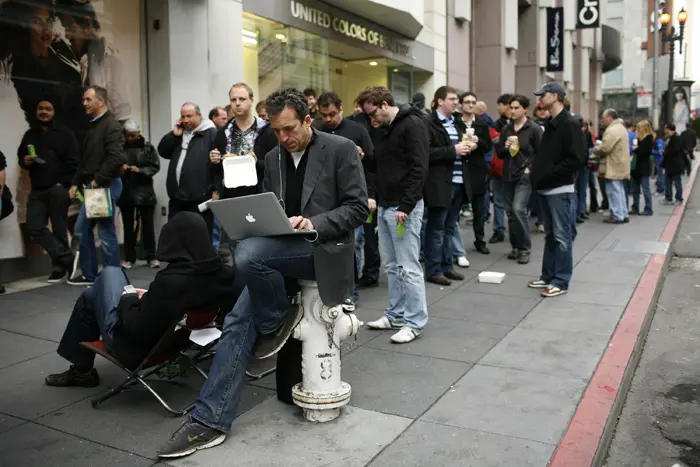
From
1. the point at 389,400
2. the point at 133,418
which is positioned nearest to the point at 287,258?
the point at 389,400

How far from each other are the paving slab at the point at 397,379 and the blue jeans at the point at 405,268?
0.56 meters

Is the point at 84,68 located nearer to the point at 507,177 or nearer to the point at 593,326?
the point at 507,177

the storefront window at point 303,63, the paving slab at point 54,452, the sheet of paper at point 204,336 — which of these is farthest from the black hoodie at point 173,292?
the storefront window at point 303,63

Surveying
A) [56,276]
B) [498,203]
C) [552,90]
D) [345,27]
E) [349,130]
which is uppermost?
[345,27]

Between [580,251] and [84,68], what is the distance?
24.9 ft

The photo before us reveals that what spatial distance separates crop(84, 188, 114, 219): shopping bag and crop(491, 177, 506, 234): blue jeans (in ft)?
19.3

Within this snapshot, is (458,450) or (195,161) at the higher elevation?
(195,161)

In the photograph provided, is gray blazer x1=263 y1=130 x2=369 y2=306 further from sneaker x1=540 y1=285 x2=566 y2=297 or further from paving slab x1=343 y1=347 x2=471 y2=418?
sneaker x1=540 y1=285 x2=566 y2=297

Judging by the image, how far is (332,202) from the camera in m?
4.26

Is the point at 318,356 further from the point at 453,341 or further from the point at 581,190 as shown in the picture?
the point at 581,190

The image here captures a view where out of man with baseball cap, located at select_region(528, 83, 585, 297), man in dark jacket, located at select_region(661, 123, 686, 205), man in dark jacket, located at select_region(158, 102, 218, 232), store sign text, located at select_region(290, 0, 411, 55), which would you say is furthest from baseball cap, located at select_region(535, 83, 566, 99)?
man in dark jacket, located at select_region(661, 123, 686, 205)

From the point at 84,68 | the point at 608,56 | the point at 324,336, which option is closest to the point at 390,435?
the point at 324,336

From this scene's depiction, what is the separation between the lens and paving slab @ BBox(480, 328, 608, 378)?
5.33m

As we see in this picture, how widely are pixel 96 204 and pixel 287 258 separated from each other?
463cm
